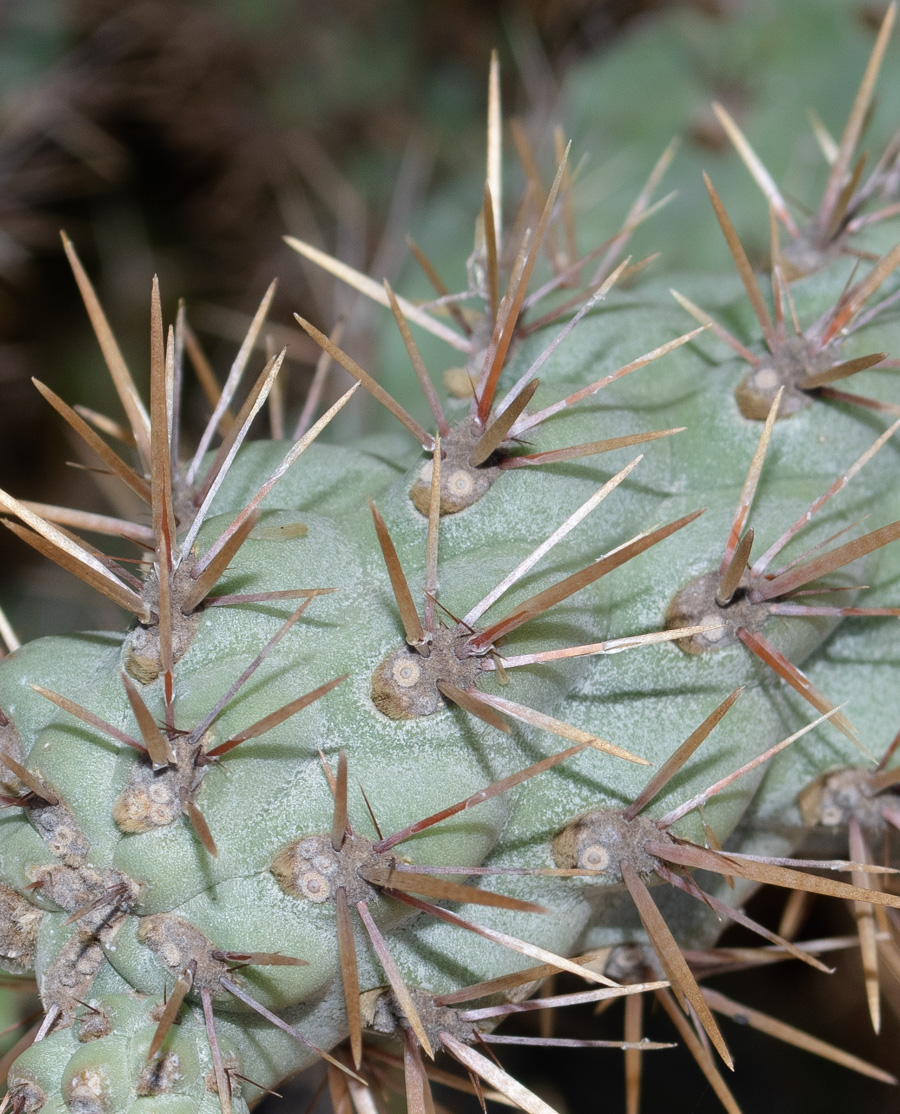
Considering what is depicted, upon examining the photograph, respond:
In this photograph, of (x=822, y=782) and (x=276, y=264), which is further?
(x=276, y=264)

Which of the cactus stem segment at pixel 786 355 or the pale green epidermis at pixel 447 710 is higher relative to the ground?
the cactus stem segment at pixel 786 355

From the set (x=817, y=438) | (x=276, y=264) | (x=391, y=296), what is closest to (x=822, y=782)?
(x=817, y=438)

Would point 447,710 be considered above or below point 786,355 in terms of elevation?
below

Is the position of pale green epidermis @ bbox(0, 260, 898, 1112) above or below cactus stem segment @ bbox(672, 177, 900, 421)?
below

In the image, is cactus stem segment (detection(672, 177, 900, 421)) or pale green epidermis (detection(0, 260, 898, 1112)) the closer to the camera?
pale green epidermis (detection(0, 260, 898, 1112))

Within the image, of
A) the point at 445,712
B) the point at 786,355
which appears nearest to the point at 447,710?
the point at 445,712

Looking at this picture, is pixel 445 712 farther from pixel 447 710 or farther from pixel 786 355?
pixel 786 355

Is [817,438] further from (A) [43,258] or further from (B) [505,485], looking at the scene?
(A) [43,258]

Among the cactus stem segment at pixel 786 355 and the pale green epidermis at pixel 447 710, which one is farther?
the cactus stem segment at pixel 786 355
